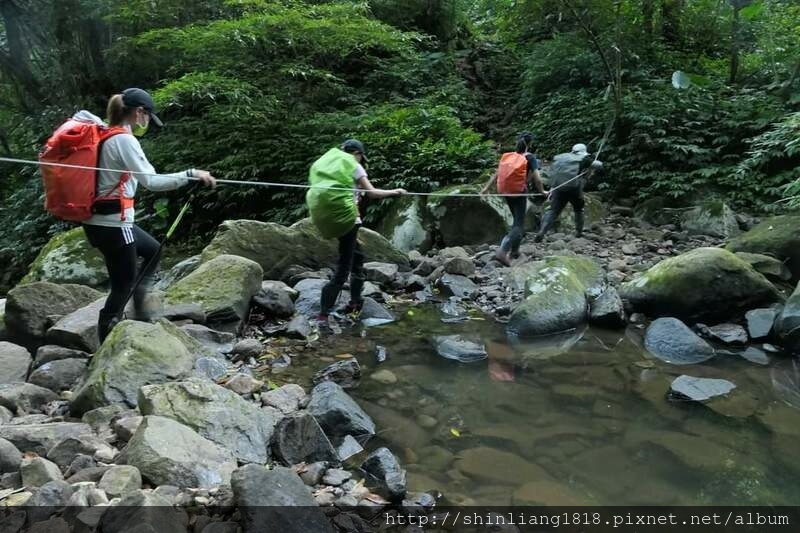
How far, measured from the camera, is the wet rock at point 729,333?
604 cm

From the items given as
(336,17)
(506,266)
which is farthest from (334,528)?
(336,17)

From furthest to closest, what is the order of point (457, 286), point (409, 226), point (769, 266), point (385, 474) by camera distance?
1. point (409, 226)
2. point (457, 286)
3. point (769, 266)
4. point (385, 474)

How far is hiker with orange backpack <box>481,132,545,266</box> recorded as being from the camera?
8766mm

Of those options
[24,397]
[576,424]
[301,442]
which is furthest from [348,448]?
[24,397]

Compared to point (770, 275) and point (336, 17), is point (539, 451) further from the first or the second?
point (336, 17)

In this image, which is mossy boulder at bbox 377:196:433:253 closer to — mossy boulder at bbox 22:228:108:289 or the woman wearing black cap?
mossy boulder at bbox 22:228:108:289

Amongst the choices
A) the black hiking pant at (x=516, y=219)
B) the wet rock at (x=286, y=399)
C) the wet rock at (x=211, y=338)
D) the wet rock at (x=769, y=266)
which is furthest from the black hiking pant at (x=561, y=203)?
the wet rock at (x=286, y=399)

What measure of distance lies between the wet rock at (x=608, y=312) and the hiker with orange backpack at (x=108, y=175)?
4503mm

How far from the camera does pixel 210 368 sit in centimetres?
499

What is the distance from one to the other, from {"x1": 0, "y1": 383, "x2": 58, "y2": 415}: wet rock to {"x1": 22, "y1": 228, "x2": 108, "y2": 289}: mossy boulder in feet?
17.6

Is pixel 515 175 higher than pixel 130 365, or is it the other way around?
pixel 130 365

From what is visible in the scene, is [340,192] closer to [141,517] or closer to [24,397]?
[24,397]

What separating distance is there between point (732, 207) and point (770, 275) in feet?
14.6

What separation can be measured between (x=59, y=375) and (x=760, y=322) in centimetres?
677
